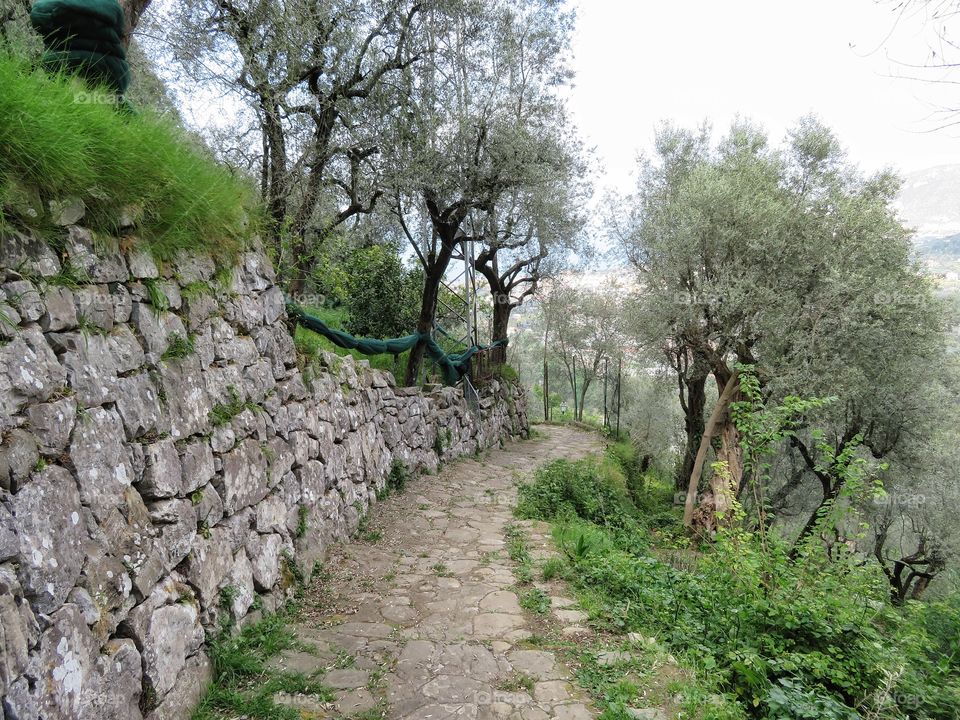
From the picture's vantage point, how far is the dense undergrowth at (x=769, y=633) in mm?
3111

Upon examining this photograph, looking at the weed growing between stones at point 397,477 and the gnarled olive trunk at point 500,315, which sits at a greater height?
the gnarled olive trunk at point 500,315

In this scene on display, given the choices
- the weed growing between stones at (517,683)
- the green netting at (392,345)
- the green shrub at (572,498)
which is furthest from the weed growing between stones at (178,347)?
the green shrub at (572,498)

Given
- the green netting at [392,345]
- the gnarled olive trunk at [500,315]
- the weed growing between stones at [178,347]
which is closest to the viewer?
the weed growing between stones at [178,347]

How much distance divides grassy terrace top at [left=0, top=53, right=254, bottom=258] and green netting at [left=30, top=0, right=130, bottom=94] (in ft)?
1.03

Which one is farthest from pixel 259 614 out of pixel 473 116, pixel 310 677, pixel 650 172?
pixel 650 172

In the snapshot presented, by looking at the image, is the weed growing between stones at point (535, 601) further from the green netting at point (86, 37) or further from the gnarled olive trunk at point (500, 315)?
the gnarled olive trunk at point (500, 315)

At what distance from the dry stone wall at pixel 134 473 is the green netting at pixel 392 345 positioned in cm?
168

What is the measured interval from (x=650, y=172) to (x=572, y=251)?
11.4 feet

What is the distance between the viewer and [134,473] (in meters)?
2.67

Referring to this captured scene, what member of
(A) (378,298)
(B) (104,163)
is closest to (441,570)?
(B) (104,163)

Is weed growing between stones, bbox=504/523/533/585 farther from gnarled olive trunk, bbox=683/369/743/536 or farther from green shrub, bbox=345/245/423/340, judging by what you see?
green shrub, bbox=345/245/423/340

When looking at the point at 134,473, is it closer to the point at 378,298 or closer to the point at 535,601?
the point at 535,601

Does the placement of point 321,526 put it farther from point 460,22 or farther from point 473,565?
point 460,22

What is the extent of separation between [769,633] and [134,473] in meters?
4.15
